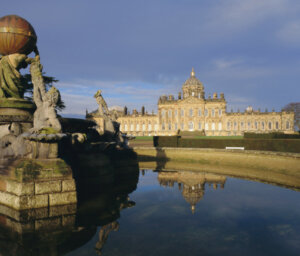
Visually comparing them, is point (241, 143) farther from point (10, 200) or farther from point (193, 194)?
point (10, 200)

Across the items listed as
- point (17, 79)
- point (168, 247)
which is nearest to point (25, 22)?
point (17, 79)

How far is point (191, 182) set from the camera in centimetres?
1111

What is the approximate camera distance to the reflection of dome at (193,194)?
820 centimetres

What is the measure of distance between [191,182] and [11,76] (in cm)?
822

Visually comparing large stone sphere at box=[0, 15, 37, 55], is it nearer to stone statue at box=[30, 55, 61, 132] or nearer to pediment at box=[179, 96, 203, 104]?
stone statue at box=[30, 55, 61, 132]

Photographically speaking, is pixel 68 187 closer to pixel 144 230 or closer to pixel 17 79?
pixel 144 230

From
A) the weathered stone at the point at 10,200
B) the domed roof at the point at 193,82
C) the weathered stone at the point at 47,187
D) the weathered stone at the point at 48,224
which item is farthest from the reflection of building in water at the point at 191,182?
the domed roof at the point at 193,82

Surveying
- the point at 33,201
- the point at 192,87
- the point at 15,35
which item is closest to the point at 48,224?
the point at 33,201

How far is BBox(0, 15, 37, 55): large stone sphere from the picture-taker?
29.6ft

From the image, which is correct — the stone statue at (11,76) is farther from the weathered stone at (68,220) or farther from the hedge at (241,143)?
the hedge at (241,143)

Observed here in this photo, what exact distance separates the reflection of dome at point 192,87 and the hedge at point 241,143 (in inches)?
2297

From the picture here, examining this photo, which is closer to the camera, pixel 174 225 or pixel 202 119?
pixel 174 225

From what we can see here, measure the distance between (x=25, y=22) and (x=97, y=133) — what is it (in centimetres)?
525

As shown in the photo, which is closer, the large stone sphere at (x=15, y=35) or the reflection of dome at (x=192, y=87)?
the large stone sphere at (x=15, y=35)
